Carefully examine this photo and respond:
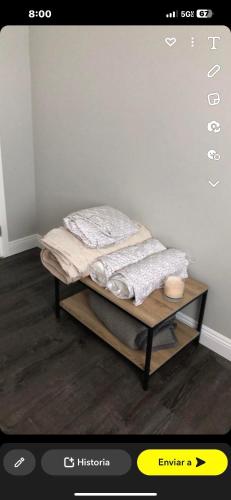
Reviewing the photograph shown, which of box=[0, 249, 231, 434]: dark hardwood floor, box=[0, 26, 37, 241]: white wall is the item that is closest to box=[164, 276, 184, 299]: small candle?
box=[0, 249, 231, 434]: dark hardwood floor

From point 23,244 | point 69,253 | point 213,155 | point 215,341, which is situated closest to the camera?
point 213,155

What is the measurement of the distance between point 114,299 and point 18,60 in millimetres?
1756

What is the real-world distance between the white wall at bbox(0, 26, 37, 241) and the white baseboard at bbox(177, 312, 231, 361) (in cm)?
153

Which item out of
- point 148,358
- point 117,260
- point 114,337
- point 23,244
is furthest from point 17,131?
point 148,358

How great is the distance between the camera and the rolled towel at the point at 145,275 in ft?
4.75

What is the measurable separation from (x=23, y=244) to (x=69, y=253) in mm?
1244

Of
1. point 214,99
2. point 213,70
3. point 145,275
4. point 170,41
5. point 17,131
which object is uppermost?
point 170,41

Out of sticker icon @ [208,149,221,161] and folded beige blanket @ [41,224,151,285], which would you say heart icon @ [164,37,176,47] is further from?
folded beige blanket @ [41,224,151,285]

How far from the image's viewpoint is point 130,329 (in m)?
1.55

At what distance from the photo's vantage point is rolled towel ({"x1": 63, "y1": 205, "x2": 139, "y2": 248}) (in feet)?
5.39
